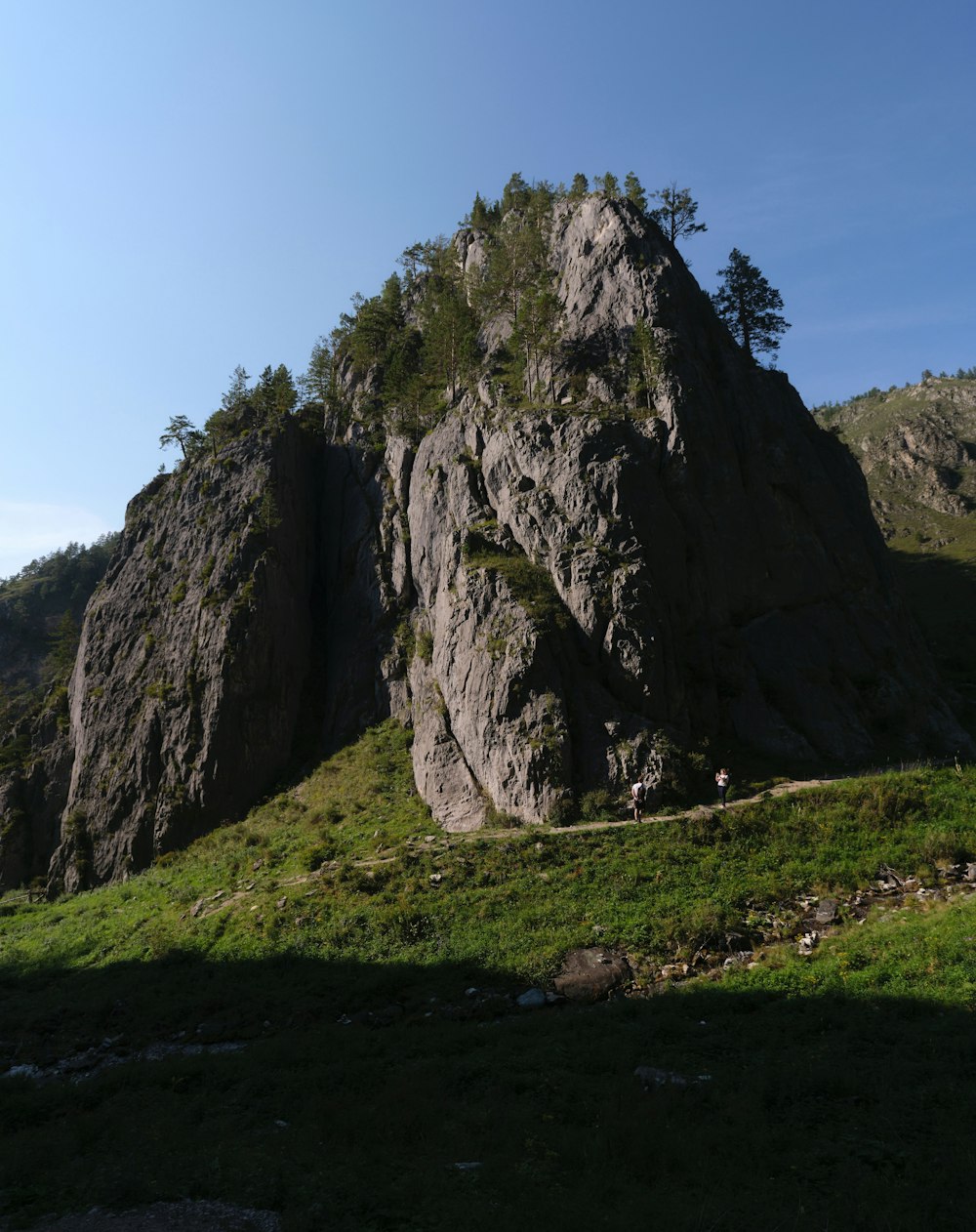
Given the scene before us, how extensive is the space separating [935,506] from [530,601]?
439ft

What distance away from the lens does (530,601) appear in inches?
1331

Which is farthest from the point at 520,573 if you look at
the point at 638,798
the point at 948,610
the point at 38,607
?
the point at 38,607

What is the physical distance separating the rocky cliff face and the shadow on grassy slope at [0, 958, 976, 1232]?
1339 cm

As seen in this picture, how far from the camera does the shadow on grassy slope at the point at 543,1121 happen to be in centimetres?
906

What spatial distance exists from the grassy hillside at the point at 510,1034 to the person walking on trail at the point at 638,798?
1.00 metres

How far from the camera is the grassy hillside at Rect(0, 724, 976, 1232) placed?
9.71 m

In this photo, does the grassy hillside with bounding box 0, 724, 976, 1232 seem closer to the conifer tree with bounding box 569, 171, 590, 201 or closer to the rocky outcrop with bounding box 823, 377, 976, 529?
the conifer tree with bounding box 569, 171, 590, 201

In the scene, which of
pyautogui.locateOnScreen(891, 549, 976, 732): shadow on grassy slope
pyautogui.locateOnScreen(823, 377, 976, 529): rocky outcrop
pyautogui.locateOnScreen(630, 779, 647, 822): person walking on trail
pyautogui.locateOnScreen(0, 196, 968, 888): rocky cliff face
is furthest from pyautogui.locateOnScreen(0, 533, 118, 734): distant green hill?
pyautogui.locateOnScreen(823, 377, 976, 529): rocky outcrop

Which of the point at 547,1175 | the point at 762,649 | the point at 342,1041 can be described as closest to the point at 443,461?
the point at 762,649

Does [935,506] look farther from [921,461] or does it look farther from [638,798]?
[638,798]

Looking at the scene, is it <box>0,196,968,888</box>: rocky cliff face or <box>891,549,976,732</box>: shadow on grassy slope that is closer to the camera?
<box>0,196,968,888</box>: rocky cliff face

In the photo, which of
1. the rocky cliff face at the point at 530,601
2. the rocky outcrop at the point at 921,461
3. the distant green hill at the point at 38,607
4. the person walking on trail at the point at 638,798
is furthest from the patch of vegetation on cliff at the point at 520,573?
the rocky outcrop at the point at 921,461

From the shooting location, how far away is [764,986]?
17.2m

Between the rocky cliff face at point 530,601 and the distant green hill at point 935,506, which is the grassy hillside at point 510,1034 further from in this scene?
the distant green hill at point 935,506
